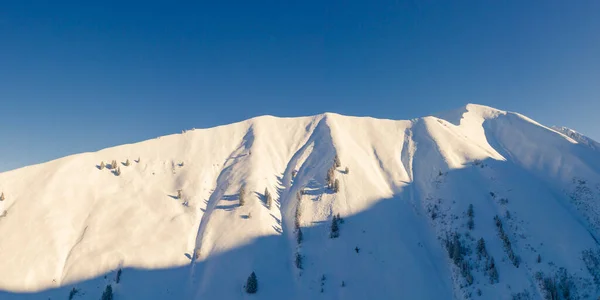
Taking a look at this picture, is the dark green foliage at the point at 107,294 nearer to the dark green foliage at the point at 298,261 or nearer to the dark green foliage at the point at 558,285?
the dark green foliage at the point at 298,261

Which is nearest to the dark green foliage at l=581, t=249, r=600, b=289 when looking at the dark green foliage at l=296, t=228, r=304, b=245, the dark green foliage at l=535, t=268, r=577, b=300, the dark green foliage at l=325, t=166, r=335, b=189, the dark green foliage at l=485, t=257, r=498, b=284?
the dark green foliage at l=535, t=268, r=577, b=300

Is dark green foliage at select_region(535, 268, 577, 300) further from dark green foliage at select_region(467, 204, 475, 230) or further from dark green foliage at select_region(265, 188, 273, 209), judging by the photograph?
dark green foliage at select_region(265, 188, 273, 209)

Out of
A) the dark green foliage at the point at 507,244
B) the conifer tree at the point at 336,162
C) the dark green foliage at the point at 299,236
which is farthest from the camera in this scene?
the conifer tree at the point at 336,162

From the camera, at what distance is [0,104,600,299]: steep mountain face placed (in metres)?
66.1

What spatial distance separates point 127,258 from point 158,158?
4718 centimetres

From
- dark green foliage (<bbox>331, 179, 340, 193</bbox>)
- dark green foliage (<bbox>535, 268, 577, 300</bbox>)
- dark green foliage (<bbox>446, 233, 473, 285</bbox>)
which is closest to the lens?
dark green foliage (<bbox>535, 268, 577, 300</bbox>)

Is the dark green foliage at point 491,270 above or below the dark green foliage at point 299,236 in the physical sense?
below

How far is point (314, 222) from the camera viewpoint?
8250cm

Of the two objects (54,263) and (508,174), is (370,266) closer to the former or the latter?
(508,174)

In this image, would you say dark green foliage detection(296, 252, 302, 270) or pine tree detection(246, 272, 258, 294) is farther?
dark green foliage detection(296, 252, 302, 270)

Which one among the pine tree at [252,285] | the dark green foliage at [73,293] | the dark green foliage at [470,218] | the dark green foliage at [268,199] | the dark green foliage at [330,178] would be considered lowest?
the pine tree at [252,285]

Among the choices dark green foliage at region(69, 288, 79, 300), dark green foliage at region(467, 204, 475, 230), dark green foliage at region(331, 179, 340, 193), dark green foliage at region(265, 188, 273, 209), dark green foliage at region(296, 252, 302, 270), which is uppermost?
dark green foliage at region(331, 179, 340, 193)

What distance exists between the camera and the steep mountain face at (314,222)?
66125 mm

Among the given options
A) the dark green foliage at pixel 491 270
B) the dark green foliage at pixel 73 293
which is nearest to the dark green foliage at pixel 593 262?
the dark green foliage at pixel 491 270
